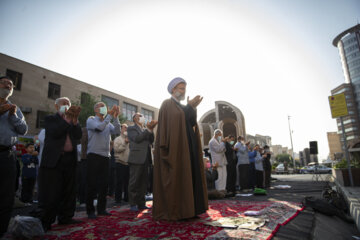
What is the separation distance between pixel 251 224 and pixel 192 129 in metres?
1.58

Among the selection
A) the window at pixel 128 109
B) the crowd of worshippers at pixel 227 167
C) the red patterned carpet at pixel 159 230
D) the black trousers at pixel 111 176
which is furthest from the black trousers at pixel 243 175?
the window at pixel 128 109

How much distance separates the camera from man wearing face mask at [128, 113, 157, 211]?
4.14m

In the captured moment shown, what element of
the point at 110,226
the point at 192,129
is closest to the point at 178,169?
the point at 192,129

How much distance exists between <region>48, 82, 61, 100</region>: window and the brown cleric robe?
21444 millimetres

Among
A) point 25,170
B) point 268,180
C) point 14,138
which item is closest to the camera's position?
point 14,138

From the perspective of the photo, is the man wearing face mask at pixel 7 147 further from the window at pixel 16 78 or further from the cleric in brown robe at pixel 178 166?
the window at pixel 16 78

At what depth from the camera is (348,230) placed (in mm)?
2857

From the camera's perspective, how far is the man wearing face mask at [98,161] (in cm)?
344

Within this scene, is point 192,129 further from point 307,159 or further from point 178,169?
point 307,159

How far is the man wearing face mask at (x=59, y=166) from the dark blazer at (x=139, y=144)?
4.13 feet

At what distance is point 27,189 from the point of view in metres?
6.22

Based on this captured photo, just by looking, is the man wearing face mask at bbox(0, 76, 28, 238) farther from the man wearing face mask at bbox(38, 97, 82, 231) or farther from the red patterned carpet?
the red patterned carpet

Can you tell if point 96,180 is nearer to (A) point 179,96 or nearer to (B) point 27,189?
(A) point 179,96

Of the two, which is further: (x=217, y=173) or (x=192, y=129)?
(x=217, y=173)
